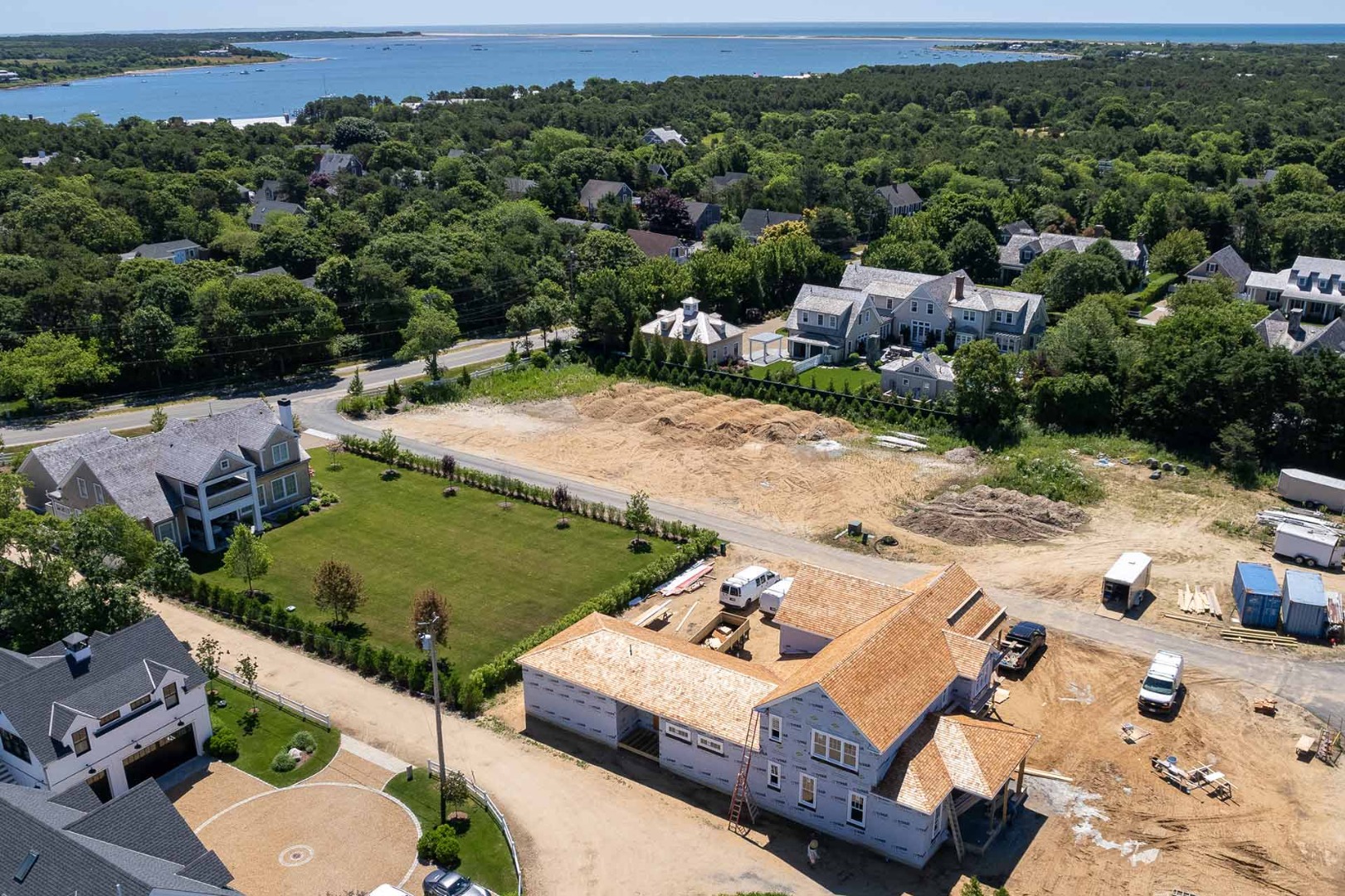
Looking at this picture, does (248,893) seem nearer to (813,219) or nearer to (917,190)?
(813,219)

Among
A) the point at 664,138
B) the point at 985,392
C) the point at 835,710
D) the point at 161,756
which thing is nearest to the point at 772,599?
the point at 835,710

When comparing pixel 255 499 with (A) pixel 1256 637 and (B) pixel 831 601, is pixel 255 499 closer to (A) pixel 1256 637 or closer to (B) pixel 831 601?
(B) pixel 831 601

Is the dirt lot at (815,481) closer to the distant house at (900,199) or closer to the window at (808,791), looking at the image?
the window at (808,791)

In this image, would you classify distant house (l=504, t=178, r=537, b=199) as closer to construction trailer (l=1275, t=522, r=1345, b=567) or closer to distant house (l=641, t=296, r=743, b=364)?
distant house (l=641, t=296, r=743, b=364)

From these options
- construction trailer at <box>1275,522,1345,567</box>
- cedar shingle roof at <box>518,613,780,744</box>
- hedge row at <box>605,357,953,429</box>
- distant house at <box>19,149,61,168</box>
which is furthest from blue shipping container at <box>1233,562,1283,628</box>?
distant house at <box>19,149,61,168</box>

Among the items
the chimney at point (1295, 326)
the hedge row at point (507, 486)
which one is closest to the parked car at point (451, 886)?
the hedge row at point (507, 486)

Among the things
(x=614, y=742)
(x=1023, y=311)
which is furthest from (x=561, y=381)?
(x=614, y=742)
